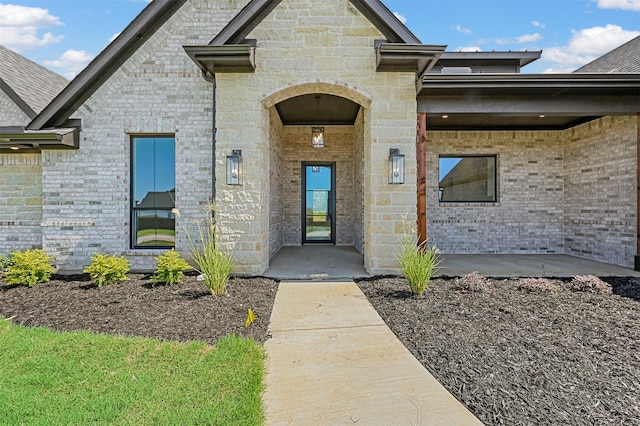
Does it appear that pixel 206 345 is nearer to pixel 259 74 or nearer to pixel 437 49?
pixel 259 74

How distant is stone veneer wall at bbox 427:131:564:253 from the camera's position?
9164 mm

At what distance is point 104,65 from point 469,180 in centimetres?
938

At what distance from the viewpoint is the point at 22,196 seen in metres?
7.03

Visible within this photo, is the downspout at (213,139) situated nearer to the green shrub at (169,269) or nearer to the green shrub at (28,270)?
the green shrub at (169,269)

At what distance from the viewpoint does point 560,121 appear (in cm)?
852

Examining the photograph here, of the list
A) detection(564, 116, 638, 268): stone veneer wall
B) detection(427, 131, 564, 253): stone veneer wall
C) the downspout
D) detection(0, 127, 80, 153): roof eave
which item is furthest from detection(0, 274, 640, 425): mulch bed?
detection(427, 131, 564, 253): stone veneer wall

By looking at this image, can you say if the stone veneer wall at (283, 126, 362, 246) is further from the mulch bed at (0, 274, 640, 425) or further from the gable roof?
the mulch bed at (0, 274, 640, 425)

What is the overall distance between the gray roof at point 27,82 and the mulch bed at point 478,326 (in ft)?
14.6

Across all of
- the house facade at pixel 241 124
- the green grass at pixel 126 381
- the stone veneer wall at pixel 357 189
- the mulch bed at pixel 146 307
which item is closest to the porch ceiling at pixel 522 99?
the house facade at pixel 241 124

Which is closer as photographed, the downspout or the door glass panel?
the downspout

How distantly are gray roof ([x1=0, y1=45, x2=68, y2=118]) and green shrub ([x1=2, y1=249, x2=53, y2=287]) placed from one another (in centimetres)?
351

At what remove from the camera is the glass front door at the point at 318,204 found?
1102 cm

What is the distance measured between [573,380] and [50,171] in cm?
885

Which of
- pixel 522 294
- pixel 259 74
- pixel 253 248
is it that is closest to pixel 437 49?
pixel 259 74
